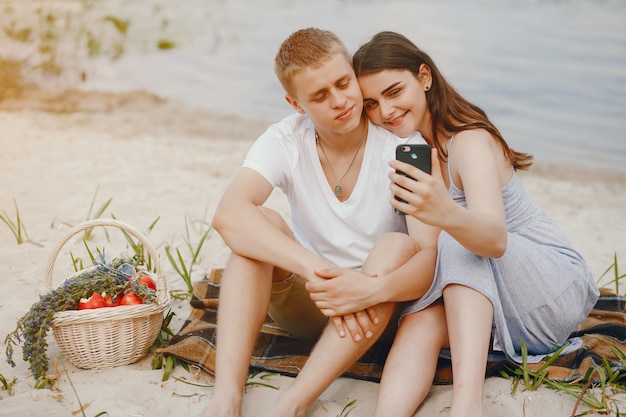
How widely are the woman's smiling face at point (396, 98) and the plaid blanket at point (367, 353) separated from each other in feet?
3.29

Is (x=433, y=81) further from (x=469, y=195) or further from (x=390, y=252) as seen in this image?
(x=390, y=252)

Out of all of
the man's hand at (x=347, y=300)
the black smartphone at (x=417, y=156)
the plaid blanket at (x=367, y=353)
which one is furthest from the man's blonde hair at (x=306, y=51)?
the plaid blanket at (x=367, y=353)

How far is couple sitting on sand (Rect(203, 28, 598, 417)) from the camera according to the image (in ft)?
8.20

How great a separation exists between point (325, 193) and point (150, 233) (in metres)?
1.81

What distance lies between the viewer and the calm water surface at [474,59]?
29.0ft

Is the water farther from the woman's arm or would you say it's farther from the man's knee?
the man's knee

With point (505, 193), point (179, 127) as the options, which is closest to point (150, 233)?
point (505, 193)

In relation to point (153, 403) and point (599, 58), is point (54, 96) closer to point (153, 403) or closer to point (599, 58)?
point (153, 403)

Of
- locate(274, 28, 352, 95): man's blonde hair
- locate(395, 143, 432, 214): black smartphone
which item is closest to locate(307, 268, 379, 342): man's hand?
locate(395, 143, 432, 214): black smartphone

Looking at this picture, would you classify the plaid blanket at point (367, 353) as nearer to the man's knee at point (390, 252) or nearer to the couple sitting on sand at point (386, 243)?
the couple sitting on sand at point (386, 243)

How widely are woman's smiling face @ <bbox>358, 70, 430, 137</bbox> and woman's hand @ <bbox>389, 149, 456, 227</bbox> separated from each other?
71 cm

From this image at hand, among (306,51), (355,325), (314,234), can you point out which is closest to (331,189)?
(314,234)

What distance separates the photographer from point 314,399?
2.55 metres

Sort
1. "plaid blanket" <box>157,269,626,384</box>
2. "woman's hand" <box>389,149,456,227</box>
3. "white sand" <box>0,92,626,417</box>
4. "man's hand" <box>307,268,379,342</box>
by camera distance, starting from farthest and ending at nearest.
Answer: "plaid blanket" <box>157,269,626,384</box> < "white sand" <box>0,92,626,417</box> < "man's hand" <box>307,268,379,342</box> < "woman's hand" <box>389,149,456,227</box>
